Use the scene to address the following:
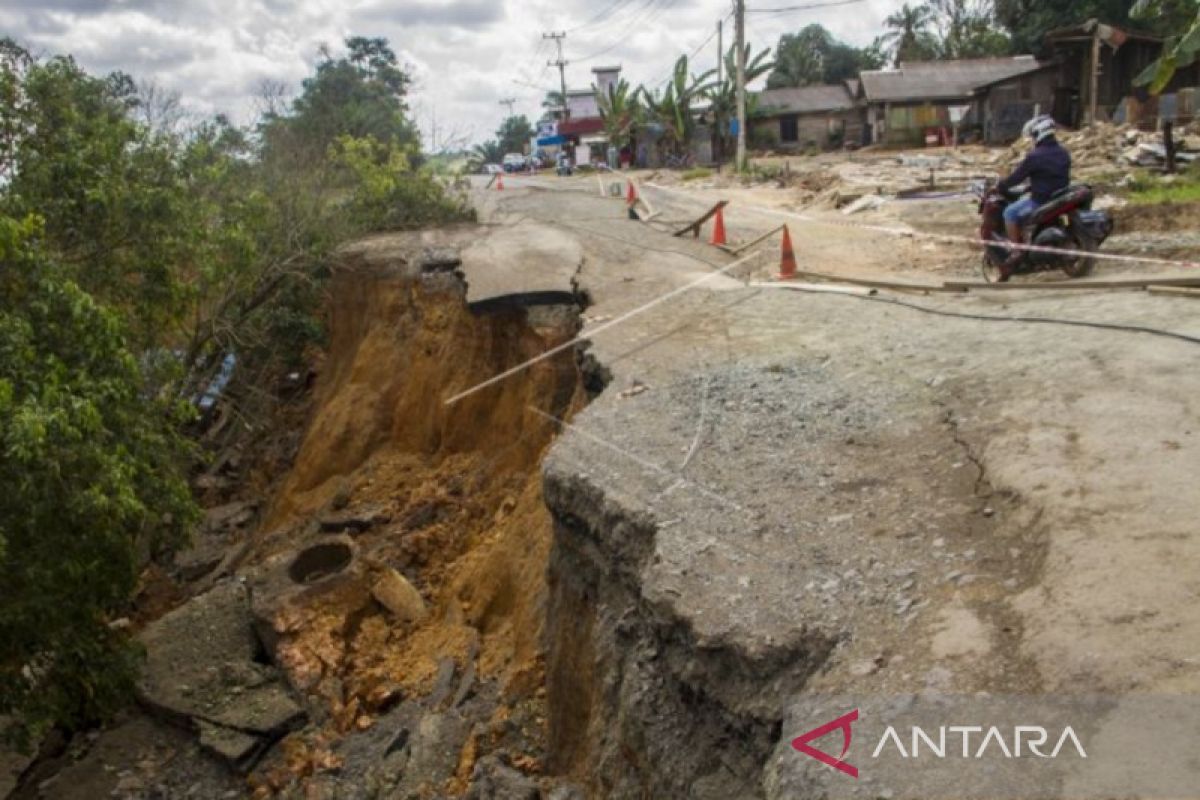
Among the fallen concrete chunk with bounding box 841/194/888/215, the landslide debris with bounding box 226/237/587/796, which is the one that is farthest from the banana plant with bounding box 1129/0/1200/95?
the fallen concrete chunk with bounding box 841/194/888/215

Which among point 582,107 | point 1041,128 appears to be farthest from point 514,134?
point 1041,128

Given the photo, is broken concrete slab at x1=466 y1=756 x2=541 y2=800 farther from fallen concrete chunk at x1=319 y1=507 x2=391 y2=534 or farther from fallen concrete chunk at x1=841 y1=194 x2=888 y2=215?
fallen concrete chunk at x1=841 y1=194 x2=888 y2=215

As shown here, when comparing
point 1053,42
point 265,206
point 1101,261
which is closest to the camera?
point 1101,261

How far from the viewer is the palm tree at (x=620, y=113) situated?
38969 millimetres

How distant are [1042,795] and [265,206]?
11568mm

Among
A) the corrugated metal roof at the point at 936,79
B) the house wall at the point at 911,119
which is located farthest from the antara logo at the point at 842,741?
the corrugated metal roof at the point at 936,79

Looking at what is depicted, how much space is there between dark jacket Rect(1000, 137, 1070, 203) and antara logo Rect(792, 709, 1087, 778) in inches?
294

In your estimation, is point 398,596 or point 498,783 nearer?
point 498,783

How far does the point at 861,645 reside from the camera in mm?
3539

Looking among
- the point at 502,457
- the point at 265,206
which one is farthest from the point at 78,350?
the point at 265,206

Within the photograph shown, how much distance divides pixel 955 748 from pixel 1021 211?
761 cm

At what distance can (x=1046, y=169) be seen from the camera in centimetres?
903

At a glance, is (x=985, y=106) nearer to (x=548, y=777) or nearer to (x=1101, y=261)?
(x=1101, y=261)

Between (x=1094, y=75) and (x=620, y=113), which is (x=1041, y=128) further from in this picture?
(x=620, y=113)
